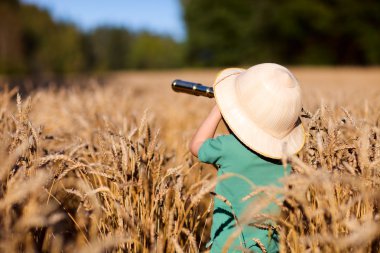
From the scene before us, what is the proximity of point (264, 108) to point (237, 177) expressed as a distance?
0.94 ft

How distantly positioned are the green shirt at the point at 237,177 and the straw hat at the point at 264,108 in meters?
0.08

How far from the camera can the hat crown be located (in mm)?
1523

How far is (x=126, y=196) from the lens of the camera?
5.61 ft

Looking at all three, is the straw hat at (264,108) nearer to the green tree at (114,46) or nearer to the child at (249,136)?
the child at (249,136)

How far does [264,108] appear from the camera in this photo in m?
1.53

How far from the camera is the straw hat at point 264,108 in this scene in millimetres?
1526

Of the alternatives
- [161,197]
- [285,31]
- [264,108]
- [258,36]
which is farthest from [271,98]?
[258,36]

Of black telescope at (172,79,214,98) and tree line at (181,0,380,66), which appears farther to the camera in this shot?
tree line at (181,0,380,66)

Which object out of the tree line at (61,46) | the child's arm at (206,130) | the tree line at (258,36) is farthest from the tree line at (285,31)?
the child's arm at (206,130)

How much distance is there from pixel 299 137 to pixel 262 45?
28747 mm

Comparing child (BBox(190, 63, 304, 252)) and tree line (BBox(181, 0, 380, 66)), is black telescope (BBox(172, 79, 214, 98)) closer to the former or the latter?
child (BBox(190, 63, 304, 252))

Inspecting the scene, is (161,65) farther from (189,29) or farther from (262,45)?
(262,45)

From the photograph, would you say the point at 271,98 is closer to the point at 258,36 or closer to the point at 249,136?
the point at 249,136

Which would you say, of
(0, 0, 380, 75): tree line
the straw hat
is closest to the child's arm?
the straw hat
